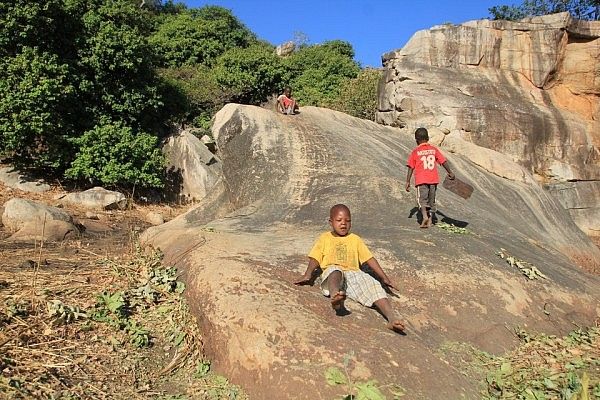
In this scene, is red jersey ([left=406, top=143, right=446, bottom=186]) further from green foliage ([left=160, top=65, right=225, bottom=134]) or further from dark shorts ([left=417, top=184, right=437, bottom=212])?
green foliage ([left=160, top=65, right=225, bottom=134])

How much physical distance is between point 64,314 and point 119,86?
38.9 feet

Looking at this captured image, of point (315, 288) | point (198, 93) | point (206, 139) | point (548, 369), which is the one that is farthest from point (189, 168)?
point (548, 369)

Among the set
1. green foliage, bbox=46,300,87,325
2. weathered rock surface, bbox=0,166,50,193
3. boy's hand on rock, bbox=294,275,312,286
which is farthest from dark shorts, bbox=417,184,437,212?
weathered rock surface, bbox=0,166,50,193

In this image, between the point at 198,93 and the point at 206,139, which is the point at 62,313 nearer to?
the point at 206,139

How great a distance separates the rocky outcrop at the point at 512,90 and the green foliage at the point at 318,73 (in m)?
6.85

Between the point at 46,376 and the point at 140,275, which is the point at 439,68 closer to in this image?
the point at 140,275

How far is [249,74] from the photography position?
20703 millimetres

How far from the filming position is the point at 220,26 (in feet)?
80.3

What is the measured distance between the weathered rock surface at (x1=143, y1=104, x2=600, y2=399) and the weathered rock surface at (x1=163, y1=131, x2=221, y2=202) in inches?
243

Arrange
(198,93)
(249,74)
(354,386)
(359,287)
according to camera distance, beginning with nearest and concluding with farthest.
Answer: (354,386) → (359,287) → (198,93) → (249,74)

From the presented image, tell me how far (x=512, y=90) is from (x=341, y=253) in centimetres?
1285

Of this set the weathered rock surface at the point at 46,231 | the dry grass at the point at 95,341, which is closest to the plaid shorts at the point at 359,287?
the dry grass at the point at 95,341

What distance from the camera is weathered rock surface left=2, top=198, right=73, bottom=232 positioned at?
30.2ft

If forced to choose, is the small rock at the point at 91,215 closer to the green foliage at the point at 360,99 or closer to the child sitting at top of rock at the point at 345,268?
the child sitting at top of rock at the point at 345,268
